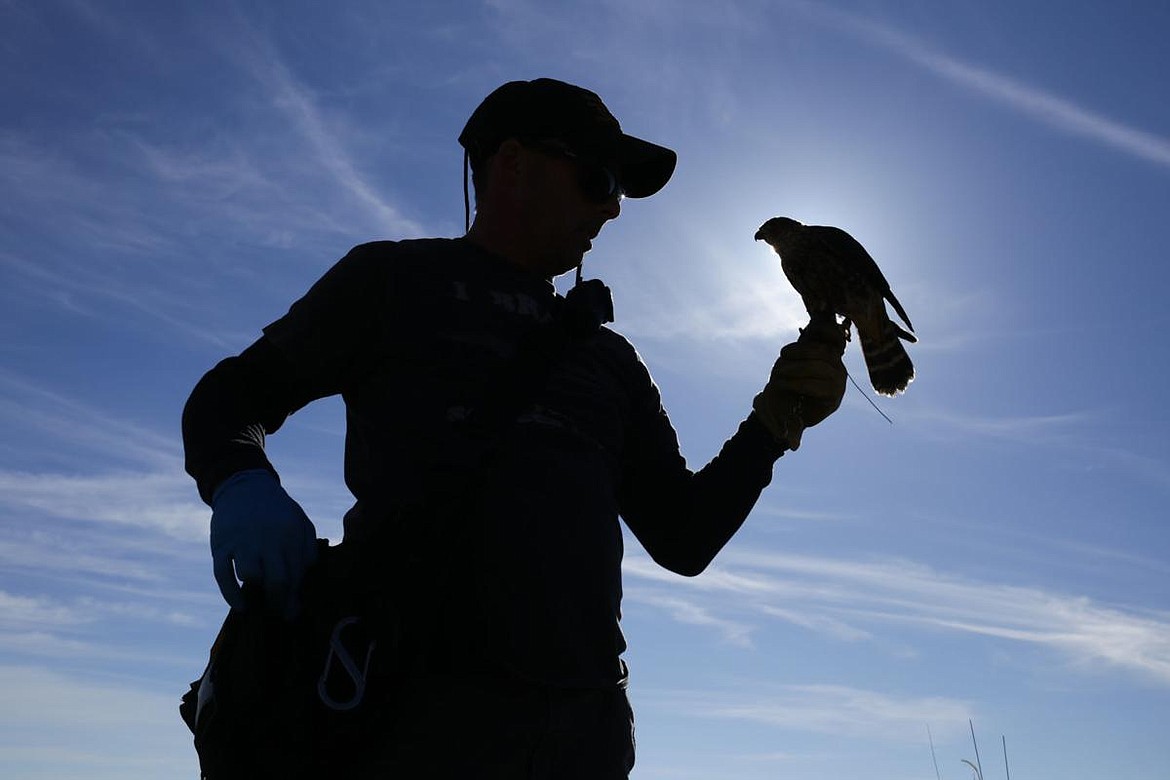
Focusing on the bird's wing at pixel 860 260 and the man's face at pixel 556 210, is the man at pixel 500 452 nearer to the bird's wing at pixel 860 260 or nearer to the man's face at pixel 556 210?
the man's face at pixel 556 210

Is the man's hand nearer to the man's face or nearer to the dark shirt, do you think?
the dark shirt

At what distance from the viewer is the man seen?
2496 mm

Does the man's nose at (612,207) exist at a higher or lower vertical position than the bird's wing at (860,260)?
lower

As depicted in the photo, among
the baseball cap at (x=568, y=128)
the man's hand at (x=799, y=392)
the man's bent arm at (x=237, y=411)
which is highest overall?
the baseball cap at (x=568, y=128)

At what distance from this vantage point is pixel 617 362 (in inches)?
131

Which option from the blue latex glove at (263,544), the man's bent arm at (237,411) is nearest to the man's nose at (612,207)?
the man's bent arm at (237,411)

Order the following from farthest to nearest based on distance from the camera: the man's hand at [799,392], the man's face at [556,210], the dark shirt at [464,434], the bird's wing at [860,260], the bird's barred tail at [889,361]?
the bird's barred tail at [889,361]
the bird's wing at [860,260]
the man's hand at [799,392]
the man's face at [556,210]
the dark shirt at [464,434]

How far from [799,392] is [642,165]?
947 mm

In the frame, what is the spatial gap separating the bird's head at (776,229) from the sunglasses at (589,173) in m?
2.34

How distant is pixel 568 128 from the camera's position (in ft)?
11.1

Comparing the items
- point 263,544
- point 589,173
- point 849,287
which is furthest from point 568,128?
point 849,287

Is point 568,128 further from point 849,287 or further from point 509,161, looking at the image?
point 849,287

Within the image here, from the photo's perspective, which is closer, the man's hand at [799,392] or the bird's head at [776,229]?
the man's hand at [799,392]

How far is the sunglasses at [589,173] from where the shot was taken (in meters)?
3.36
